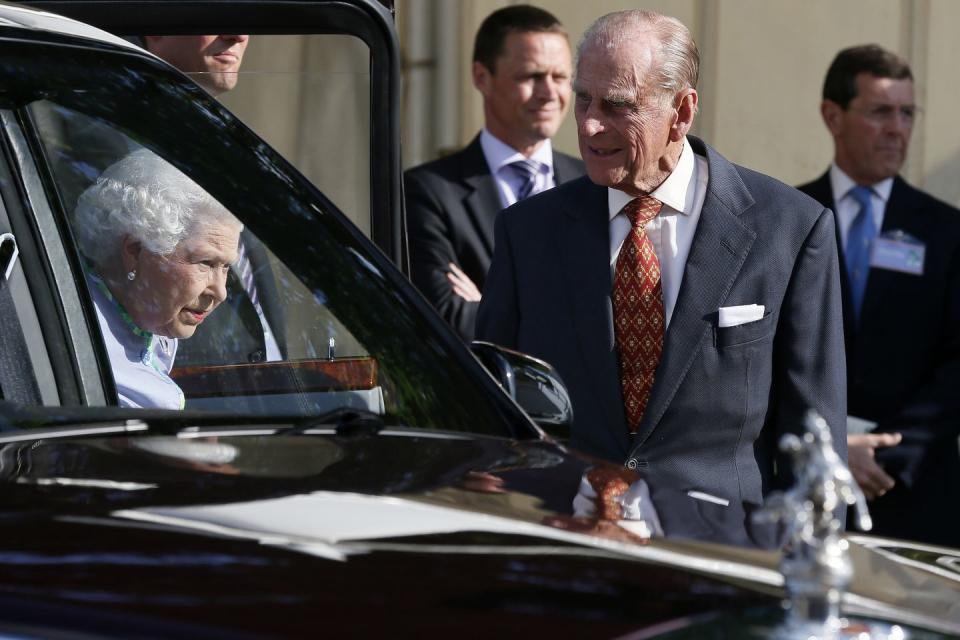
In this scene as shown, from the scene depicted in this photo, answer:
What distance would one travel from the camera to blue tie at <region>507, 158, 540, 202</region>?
6.12m

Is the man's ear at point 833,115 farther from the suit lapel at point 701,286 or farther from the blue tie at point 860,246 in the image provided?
the suit lapel at point 701,286

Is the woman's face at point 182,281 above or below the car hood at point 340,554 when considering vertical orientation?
above

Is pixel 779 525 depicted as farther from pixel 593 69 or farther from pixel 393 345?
pixel 593 69

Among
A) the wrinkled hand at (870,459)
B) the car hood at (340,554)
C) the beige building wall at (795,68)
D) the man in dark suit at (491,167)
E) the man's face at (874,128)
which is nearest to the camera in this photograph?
the car hood at (340,554)

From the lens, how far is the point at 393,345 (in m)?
2.91

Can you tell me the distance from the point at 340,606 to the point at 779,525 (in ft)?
2.52

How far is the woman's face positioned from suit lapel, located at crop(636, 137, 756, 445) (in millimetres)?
1116

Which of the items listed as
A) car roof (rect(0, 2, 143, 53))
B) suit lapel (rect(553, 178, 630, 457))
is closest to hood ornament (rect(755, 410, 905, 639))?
car roof (rect(0, 2, 143, 53))

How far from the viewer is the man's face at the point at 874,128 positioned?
19.8ft

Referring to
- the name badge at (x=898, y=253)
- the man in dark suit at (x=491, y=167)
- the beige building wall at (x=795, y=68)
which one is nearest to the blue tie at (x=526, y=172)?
the man in dark suit at (x=491, y=167)

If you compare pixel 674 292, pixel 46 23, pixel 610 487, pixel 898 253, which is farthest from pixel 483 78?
pixel 610 487

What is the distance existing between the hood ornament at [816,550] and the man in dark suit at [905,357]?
3.81 m

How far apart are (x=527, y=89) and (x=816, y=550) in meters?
4.57

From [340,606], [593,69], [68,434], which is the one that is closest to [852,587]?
[340,606]
